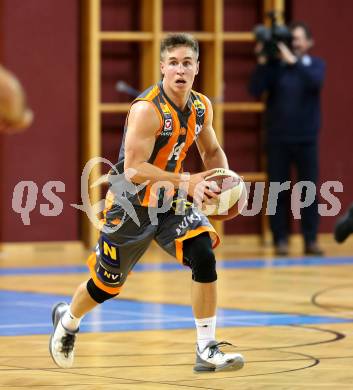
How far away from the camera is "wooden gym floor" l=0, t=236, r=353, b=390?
532 centimetres

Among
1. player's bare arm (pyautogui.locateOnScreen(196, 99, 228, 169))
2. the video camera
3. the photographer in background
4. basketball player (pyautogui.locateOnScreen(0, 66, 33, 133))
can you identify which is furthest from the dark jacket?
basketball player (pyautogui.locateOnScreen(0, 66, 33, 133))

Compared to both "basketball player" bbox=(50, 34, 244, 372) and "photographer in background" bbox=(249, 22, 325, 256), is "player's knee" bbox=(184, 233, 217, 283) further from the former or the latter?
"photographer in background" bbox=(249, 22, 325, 256)

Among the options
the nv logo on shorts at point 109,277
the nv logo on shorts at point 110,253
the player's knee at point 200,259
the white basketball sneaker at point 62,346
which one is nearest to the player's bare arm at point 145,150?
the player's knee at point 200,259

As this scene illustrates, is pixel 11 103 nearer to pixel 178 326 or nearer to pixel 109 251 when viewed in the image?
pixel 109 251

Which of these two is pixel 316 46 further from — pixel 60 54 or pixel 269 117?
pixel 60 54

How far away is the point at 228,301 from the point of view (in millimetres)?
8344

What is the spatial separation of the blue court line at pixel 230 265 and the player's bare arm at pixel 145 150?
4900 mm

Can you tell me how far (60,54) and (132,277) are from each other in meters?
3.37

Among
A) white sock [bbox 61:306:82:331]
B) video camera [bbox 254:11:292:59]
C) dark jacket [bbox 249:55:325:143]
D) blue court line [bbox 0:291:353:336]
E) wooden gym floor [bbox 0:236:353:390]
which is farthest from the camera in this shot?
dark jacket [bbox 249:55:325:143]

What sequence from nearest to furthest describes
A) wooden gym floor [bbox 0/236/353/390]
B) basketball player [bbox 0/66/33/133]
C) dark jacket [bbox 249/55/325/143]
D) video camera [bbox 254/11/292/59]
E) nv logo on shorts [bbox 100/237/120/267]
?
basketball player [bbox 0/66/33/133], wooden gym floor [bbox 0/236/353/390], nv logo on shorts [bbox 100/237/120/267], video camera [bbox 254/11/292/59], dark jacket [bbox 249/55/325/143]

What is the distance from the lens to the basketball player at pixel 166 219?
218 inches

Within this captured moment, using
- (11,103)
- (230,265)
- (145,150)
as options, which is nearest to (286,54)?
(230,265)

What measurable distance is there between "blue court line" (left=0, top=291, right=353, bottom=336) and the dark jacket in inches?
167

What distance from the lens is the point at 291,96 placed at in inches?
479
